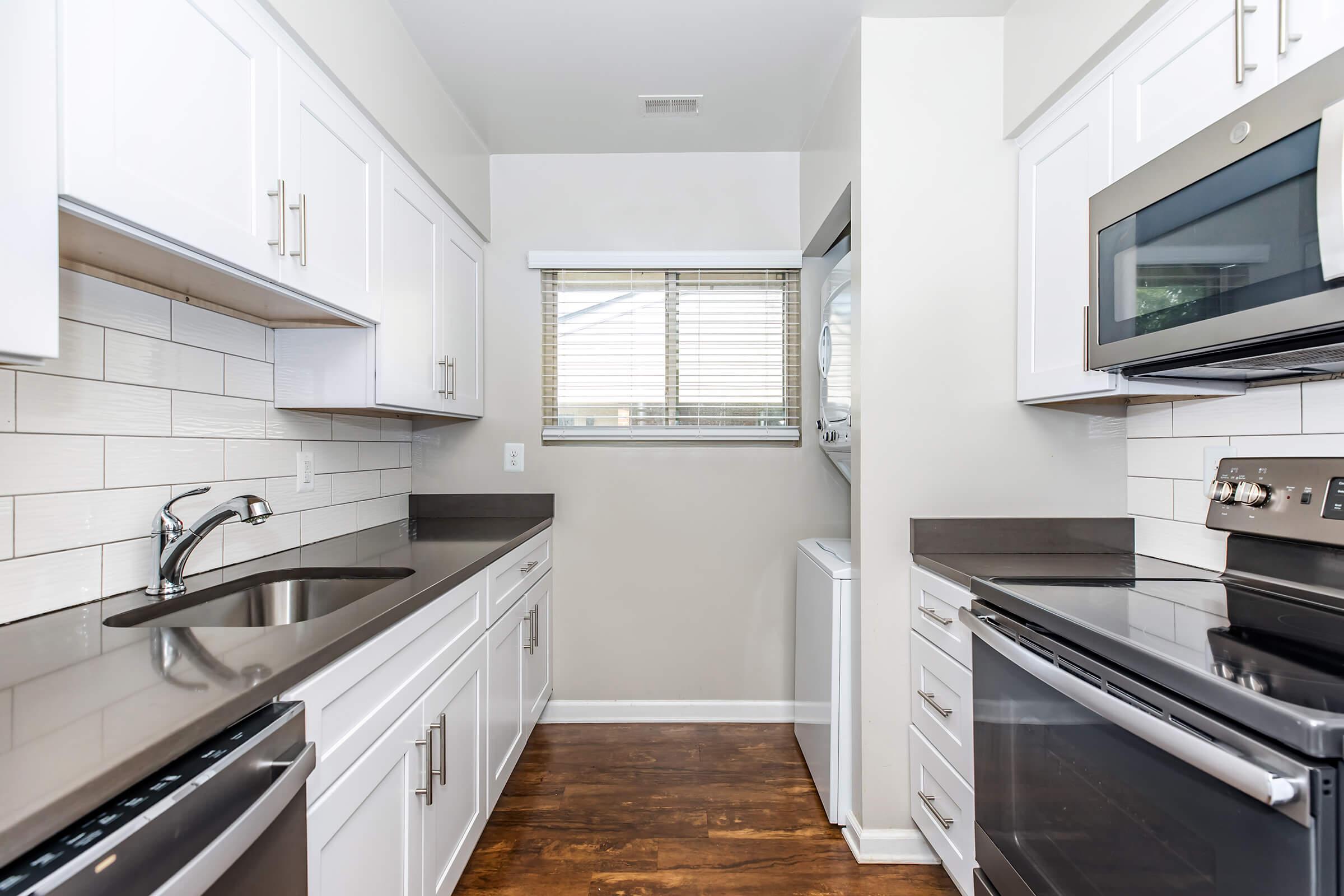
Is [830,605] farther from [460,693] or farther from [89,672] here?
[89,672]

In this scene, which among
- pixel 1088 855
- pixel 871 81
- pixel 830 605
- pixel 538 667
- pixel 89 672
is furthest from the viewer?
pixel 538 667

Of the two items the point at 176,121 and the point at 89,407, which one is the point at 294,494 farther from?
the point at 176,121

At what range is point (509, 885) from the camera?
67.2 inches

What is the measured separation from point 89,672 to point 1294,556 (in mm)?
2119

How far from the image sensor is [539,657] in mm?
2459

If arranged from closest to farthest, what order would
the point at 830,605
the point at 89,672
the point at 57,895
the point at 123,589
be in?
the point at 57,895 → the point at 89,672 → the point at 123,589 → the point at 830,605

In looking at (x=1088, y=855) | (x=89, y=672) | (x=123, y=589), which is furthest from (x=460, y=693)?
(x=1088, y=855)

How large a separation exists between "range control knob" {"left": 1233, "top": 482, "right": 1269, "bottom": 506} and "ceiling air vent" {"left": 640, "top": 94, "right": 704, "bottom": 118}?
2.01 m

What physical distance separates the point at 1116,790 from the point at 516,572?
1677 mm

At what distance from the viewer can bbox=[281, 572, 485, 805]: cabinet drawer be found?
0.95 m

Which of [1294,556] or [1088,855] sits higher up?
[1294,556]

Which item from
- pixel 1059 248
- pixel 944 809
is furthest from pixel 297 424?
pixel 1059 248

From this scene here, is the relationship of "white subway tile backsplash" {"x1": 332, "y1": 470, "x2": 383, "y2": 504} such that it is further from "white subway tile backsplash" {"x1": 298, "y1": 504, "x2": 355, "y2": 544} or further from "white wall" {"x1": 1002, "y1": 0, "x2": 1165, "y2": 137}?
"white wall" {"x1": 1002, "y1": 0, "x2": 1165, "y2": 137}

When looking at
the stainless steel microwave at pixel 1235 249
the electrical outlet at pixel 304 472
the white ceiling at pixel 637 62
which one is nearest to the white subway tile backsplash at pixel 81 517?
the electrical outlet at pixel 304 472
